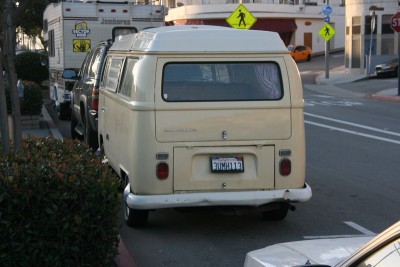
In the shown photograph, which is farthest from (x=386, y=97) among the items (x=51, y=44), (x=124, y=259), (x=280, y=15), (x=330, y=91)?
(x=280, y=15)

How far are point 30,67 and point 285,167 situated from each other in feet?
76.0

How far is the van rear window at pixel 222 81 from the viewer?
727cm

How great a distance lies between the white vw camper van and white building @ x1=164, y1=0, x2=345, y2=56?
5365cm

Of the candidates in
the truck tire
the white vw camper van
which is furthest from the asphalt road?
the truck tire

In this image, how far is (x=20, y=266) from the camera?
16.7 feet

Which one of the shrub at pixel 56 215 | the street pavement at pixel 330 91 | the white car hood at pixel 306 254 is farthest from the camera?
the street pavement at pixel 330 91

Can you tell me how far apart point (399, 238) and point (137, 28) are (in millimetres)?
16519

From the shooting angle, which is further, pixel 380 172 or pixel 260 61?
pixel 380 172

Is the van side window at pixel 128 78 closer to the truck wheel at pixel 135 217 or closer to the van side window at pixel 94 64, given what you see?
the truck wheel at pixel 135 217

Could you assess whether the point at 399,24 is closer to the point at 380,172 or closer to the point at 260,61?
the point at 380,172

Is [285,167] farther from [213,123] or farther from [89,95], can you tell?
[89,95]

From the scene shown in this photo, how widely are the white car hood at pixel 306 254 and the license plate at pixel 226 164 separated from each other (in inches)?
128

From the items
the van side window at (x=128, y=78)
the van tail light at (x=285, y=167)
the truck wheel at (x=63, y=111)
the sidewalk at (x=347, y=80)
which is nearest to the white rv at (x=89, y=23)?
the truck wheel at (x=63, y=111)

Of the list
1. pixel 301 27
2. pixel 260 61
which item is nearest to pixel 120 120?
pixel 260 61
